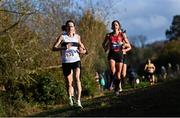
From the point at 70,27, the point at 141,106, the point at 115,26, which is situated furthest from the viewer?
the point at 115,26

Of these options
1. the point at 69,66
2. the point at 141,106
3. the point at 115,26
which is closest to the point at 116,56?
the point at 115,26

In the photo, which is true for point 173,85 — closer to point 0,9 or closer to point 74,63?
point 74,63

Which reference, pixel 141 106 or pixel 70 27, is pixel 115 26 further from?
pixel 141 106

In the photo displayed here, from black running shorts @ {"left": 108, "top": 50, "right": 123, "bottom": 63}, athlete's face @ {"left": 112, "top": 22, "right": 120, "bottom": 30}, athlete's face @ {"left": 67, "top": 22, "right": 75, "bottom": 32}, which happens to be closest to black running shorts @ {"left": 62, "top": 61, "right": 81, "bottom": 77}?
athlete's face @ {"left": 67, "top": 22, "right": 75, "bottom": 32}

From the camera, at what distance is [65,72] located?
12438 millimetres

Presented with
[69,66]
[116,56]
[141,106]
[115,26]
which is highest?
[115,26]

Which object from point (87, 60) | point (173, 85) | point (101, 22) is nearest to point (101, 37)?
point (101, 22)

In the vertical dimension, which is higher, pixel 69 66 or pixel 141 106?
pixel 69 66

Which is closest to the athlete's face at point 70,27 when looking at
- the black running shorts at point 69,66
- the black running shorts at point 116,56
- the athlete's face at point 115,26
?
the black running shorts at point 69,66

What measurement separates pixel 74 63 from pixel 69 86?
52 cm

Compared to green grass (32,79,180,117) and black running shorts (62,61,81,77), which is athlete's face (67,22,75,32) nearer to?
black running shorts (62,61,81,77)

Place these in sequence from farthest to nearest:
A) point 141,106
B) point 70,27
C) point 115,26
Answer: point 115,26, point 70,27, point 141,106

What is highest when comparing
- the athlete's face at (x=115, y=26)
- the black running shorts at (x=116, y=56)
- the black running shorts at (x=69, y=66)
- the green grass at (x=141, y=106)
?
the athlete's face at (x=115, y=26)

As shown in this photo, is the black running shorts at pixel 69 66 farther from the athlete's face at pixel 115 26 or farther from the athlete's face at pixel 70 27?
the athlete's face at pixel 115 26
